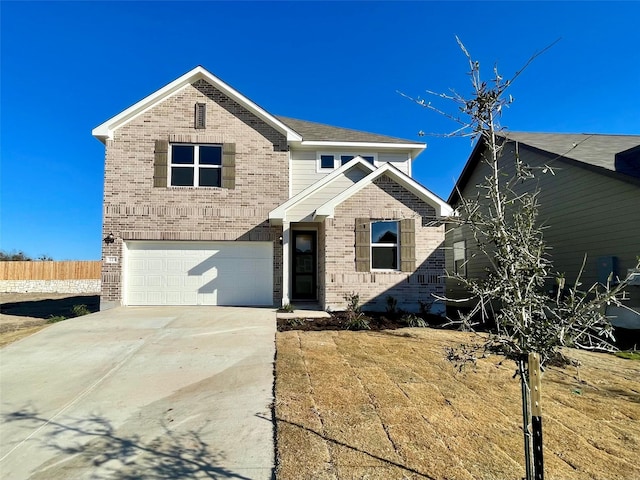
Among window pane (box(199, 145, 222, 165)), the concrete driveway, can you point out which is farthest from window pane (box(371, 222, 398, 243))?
window pane (box(199, 145, 222, 165))

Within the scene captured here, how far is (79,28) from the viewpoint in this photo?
1181cm

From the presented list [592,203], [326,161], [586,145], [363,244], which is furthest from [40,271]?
[586,145]

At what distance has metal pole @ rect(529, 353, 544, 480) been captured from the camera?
2453 mm

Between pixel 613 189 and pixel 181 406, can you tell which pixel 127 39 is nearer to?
pixel 181 406

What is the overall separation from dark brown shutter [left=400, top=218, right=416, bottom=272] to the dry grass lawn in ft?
14.3

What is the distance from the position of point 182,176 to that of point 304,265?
496 centimetres

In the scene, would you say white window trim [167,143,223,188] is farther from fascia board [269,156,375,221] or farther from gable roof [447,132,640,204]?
gable roof [447,132,640,204]

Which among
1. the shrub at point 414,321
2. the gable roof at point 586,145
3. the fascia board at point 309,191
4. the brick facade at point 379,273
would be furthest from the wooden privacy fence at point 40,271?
the gable roof at point 586,145

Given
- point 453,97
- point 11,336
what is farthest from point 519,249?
point 11,336

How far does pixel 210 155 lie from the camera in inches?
512

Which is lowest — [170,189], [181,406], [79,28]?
[181,406]

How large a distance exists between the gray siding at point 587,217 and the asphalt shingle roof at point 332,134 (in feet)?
14.2

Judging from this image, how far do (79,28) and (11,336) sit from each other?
904cm

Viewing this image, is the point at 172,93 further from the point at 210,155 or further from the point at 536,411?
the point at 536,411
